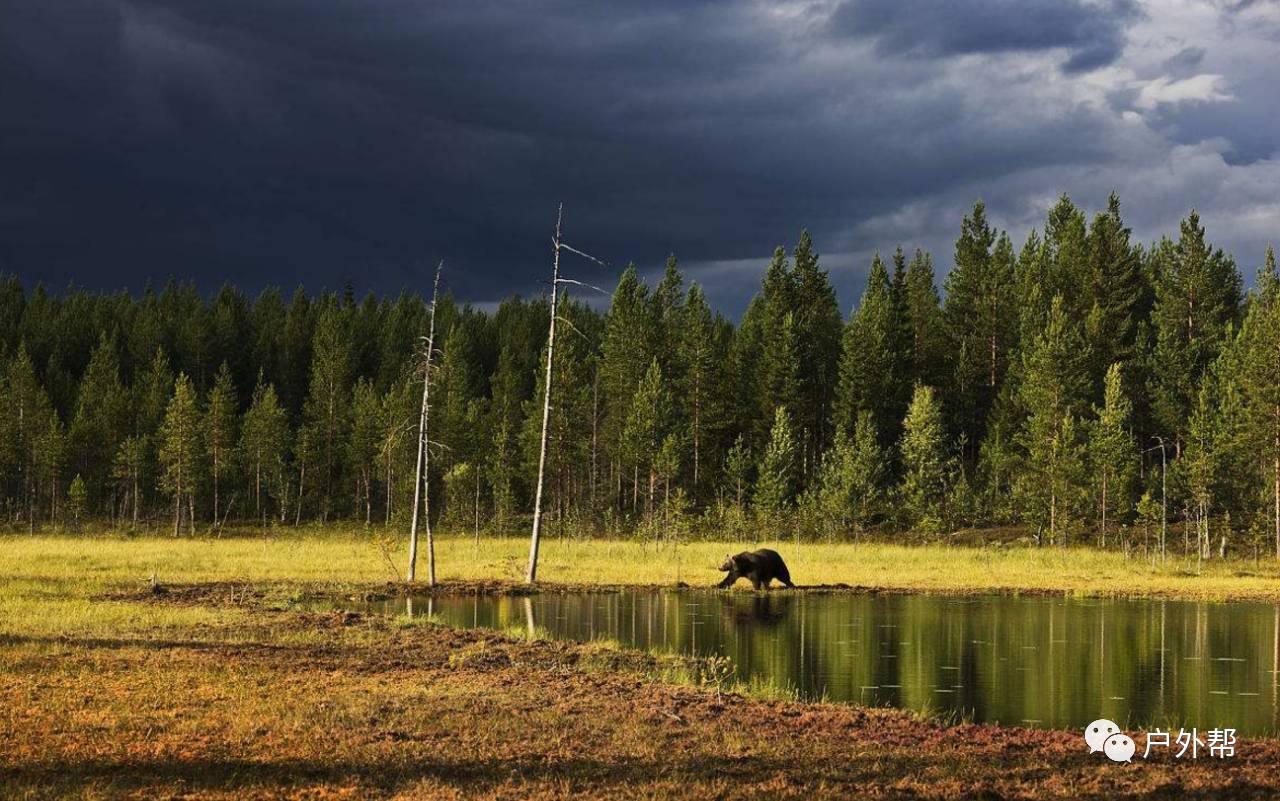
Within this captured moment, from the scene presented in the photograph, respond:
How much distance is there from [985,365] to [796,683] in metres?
86.5

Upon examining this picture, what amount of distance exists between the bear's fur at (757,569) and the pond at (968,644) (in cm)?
202

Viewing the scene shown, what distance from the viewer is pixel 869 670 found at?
71.2ft

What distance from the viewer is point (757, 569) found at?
128ft

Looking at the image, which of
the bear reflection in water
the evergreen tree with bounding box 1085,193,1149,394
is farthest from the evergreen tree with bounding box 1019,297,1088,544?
the bear reflection in water

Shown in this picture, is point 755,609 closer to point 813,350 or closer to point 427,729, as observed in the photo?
point 427,729

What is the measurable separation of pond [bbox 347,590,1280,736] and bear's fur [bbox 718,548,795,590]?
2020mm

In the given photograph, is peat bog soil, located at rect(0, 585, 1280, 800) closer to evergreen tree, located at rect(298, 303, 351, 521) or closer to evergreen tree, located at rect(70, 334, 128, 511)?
evergreen tree, located at rect(70, 334, 128, 511)

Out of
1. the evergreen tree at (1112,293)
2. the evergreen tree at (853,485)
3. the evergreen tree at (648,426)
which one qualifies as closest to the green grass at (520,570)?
the evergreen tree at (853,485)

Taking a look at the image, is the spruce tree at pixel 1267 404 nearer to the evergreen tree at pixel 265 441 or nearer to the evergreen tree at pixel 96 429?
the evergreen tree at pixel 265 441

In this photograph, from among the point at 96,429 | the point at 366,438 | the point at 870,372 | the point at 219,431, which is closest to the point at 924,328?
the point at 870,372

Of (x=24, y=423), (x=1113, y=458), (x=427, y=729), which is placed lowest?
(x=427, y=729)

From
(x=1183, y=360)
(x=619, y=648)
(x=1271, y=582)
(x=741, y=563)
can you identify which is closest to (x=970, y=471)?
(x=1183, y=360)

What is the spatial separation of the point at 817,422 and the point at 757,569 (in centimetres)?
6429

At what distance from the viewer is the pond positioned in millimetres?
18406
